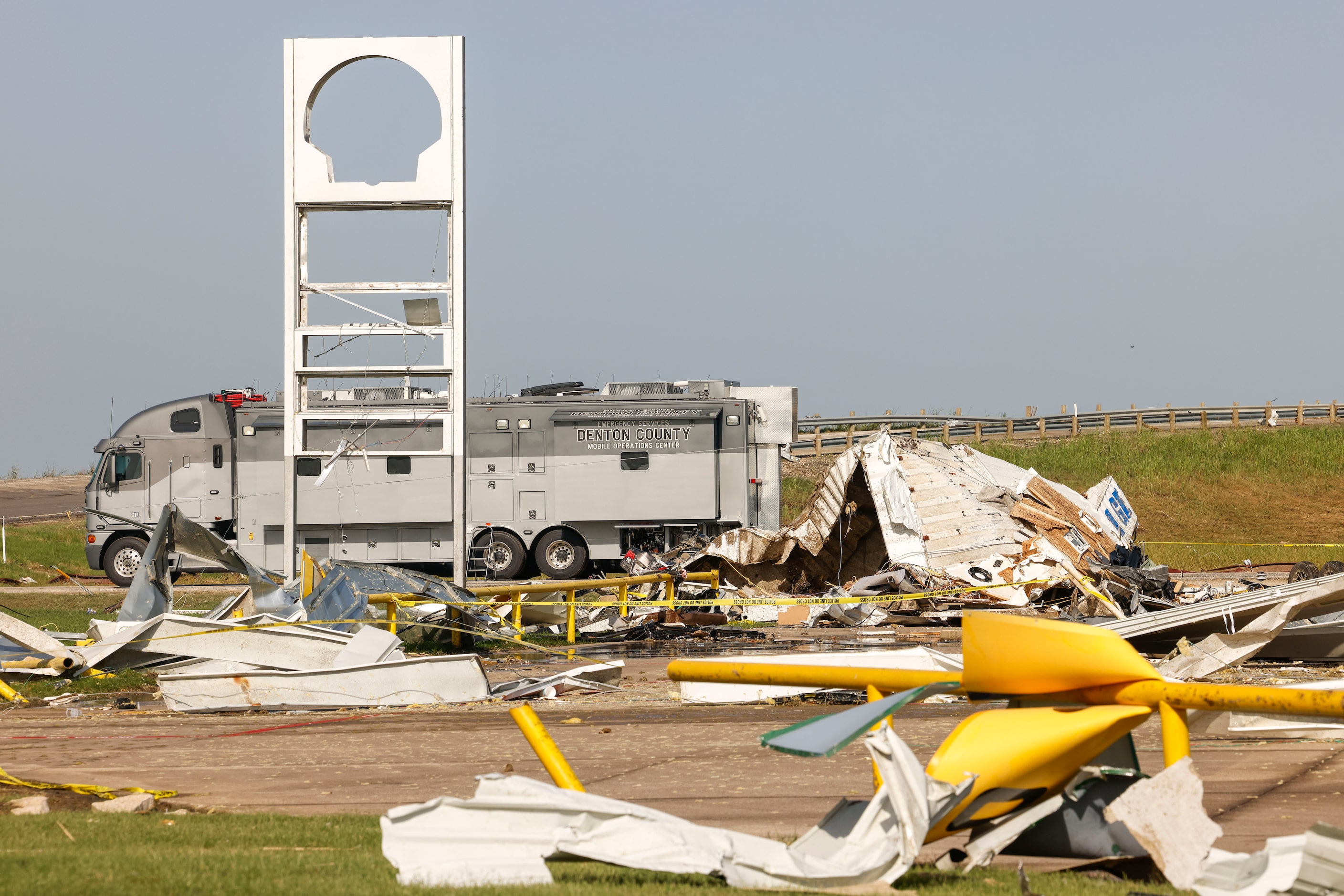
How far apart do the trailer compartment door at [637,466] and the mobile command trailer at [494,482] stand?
0.09 feet

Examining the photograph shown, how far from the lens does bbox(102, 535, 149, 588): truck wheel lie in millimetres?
24234

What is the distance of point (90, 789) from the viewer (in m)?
6.34

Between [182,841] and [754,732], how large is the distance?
422cm

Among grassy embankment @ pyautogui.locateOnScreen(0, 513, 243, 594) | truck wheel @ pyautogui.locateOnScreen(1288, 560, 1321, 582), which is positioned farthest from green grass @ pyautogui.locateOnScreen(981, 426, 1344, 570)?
grassy embankment @ pyautogui.locateOnScreen(0, 513, 243, 594)

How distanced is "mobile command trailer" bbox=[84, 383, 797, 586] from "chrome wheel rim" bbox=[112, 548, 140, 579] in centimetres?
3

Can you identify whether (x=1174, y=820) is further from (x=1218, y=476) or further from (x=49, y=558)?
(x=1218, y=476)

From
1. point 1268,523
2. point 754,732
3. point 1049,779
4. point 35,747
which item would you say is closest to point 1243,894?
point 1049,779

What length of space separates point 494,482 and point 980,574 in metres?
10.2

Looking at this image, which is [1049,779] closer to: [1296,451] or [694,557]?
[694,557]

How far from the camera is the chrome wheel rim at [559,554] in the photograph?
24.1 meters

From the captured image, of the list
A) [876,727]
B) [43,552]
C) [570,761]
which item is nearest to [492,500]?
[43,552]

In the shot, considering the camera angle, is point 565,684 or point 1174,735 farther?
point 565,684

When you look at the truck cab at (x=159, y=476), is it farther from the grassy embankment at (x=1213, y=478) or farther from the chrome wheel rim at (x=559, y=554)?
the grassy embankment at (x=1213, y=478)

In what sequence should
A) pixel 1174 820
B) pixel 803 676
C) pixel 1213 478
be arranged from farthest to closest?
1. pixel 1213 478
2. pixel 803 676
3. pixel 1174 820
